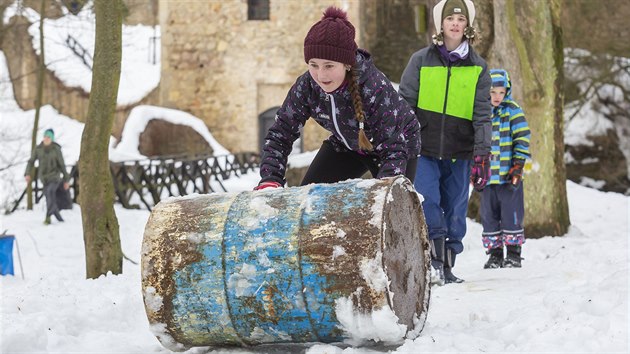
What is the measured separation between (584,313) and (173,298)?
170 centimetres

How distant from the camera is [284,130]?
450 cm

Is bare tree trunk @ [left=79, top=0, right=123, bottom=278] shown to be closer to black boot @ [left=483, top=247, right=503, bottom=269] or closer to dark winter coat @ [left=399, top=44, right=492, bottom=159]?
dark winter coat @ [left=399, top=44, right=492, bottom=159]

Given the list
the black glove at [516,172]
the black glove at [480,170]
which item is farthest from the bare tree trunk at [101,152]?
the black glove at [516,172]

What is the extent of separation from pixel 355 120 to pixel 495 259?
3.08 m

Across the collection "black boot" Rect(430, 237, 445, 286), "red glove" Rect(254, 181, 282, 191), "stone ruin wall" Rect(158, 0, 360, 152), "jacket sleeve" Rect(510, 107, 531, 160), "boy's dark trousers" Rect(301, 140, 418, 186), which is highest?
"stone ruin wall" Rect(158, 0, 360, 152)

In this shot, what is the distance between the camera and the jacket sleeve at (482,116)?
582cm

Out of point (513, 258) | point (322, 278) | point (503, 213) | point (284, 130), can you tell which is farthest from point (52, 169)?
point (322, 278)

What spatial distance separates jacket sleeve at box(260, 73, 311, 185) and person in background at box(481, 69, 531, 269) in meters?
2.66

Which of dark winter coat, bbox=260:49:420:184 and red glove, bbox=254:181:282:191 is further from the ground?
dark winter coat, bbox=260:49:420:184

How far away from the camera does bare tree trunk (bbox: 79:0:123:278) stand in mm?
6961

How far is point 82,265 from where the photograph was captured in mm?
11227

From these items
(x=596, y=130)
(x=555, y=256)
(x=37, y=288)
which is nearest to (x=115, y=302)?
(x=37, y=288)

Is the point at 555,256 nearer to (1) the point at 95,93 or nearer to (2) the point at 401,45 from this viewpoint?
(1) the point at 95,93

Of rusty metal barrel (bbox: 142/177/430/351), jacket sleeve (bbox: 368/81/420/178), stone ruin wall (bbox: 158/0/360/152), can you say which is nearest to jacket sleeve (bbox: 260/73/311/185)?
jacket sleeve (bbox: 368/81/420/178)
